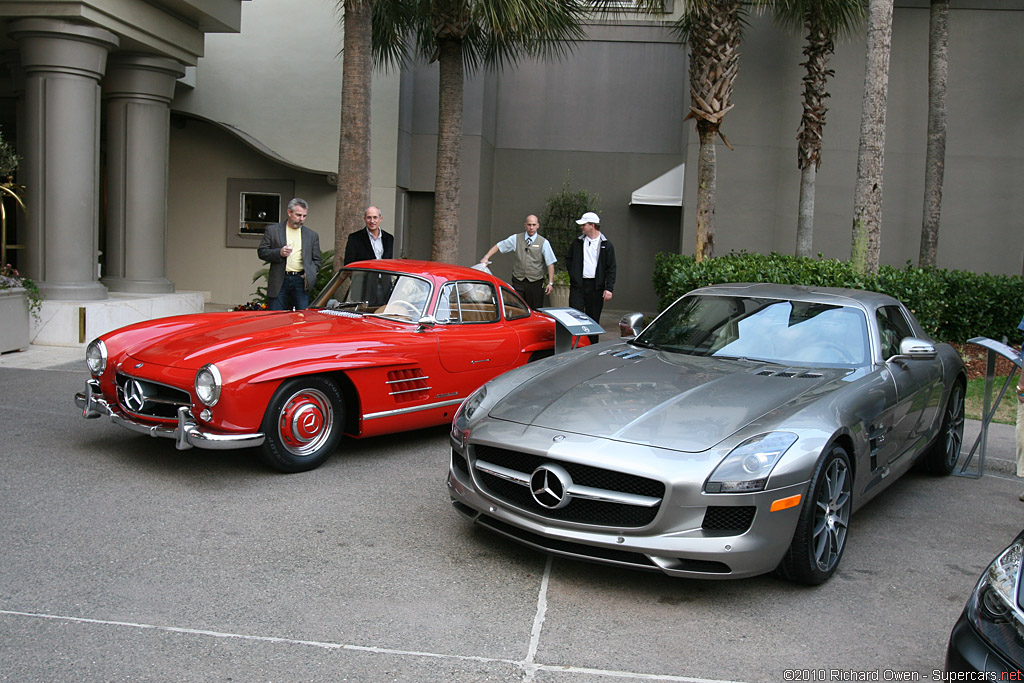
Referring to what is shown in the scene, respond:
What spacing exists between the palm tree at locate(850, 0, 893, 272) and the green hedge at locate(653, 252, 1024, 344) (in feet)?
0.96

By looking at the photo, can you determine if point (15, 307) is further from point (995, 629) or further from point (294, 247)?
point (995, 629)

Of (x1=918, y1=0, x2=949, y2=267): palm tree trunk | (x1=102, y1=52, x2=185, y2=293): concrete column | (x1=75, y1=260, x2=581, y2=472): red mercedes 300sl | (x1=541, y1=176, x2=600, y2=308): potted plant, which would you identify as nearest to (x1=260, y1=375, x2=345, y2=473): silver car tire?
(x1=75, y1=260, x2=581, y2=472): red mercedes 300sl

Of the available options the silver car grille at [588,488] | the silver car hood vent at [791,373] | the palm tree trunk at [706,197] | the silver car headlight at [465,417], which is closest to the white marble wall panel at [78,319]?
the silver car headlight at [465,417]

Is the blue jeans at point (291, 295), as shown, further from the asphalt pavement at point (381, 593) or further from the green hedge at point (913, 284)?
the green hedge at point (913, 284)

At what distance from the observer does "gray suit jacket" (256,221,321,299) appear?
8758mm

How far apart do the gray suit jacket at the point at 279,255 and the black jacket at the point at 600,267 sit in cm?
293

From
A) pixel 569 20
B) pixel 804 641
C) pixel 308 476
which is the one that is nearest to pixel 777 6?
pixel 569 20

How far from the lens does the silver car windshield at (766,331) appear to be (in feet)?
16.2

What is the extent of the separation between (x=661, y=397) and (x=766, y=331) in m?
1.28

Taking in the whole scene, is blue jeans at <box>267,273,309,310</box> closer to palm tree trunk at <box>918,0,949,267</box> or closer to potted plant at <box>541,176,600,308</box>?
potted plant at <box>541,176,600,308</box>

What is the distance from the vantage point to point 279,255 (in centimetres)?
874

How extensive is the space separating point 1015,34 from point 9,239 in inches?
672

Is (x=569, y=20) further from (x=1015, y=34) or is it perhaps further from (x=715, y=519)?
(x=715, y=519)

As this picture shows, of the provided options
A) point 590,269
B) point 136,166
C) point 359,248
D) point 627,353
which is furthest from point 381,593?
point 136,166
